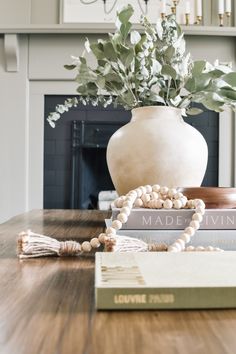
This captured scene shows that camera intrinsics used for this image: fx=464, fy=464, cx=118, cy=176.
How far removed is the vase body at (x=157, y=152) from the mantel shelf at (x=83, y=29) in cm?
176

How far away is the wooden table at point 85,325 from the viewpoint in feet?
0.90

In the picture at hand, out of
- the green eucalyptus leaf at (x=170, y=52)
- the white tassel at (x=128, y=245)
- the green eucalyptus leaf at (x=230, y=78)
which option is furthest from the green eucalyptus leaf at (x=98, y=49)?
the white tassel at (x=128, y=245)

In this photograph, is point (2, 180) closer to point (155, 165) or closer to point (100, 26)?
point (100, 26)

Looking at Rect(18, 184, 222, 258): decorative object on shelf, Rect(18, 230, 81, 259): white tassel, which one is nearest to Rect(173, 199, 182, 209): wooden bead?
Rect(18, 184, 222, 258): decorative object on shelf

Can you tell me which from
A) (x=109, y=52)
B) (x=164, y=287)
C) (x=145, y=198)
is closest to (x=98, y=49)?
(x=109, y=52)

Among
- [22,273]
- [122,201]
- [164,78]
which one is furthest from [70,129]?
[22,273]

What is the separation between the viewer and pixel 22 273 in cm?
48

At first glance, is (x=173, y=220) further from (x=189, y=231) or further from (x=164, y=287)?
(x=164, y=287)

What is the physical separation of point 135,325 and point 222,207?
402 millimetres

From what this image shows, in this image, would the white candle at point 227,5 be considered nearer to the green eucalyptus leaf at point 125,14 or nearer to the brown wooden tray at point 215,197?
the green eucalyptus leaf at point 125,14

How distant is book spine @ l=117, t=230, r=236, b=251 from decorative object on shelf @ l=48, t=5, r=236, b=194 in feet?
0.88

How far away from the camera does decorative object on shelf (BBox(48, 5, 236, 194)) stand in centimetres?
86

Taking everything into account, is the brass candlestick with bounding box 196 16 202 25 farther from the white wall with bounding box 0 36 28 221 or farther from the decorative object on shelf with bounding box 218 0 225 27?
the white wall with bounding box 0 36 28 221

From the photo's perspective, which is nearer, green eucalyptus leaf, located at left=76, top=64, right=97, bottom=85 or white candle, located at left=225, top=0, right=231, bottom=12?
green eucalyptus leaf, located at left=76, top=64, right=97, bottom=85
